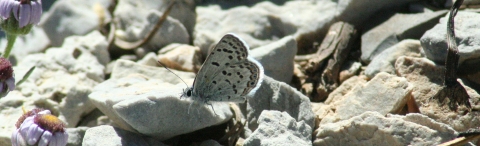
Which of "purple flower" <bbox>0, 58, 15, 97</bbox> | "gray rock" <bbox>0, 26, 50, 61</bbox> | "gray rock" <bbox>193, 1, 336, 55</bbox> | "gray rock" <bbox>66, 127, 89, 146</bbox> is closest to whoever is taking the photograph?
"purple flower" <bbox>0, 58, 15, 97</bbox>

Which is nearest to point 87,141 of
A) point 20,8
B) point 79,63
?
point 20,8

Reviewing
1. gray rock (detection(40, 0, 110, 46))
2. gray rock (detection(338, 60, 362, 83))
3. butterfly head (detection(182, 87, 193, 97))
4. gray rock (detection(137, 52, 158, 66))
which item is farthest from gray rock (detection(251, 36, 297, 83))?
gray rock (detection(40, 0, 110, 46))

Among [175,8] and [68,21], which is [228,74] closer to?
[175,8]

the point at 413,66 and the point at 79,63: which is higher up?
the point at 413,66

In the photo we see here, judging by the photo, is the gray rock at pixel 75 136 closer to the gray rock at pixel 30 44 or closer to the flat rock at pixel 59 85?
the flat rock at pixel 59 85

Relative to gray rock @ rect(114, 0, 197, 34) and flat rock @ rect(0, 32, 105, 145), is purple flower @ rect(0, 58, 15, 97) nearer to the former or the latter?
flat rock @ rect(0, 32, 105, 145)

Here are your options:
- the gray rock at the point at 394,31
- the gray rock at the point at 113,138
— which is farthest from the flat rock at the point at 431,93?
the gray rock at the point at 113,138

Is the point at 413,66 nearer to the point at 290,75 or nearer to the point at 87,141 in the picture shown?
the point at 290,75
